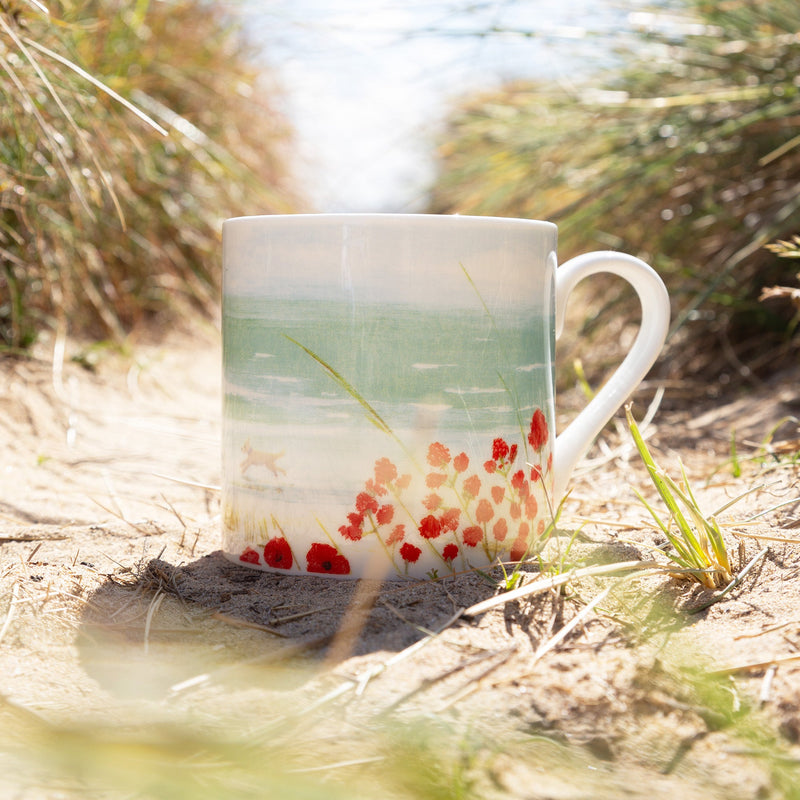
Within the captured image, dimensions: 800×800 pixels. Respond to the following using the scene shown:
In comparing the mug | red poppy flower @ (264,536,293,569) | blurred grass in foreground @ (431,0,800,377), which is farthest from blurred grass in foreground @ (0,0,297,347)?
blurred grass in foreground @ (431,0,800,377)

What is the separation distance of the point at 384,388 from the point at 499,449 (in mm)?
136

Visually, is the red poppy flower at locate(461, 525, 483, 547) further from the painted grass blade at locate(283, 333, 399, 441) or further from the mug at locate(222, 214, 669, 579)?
the painted grass blade at locate(283, 333, 399, 441)

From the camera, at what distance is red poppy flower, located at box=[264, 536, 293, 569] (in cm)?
89

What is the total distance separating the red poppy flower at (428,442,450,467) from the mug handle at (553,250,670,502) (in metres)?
0.18

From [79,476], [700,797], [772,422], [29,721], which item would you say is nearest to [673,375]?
[772,422]

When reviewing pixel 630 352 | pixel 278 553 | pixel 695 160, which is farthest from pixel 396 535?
pixel 695 160

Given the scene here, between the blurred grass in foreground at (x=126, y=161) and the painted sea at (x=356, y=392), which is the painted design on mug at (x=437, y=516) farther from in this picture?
the blurred grass in foreground at (x=126, y=161)

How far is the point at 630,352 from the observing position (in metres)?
0.98

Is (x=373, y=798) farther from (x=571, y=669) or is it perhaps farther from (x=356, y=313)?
(x=356, y=313)

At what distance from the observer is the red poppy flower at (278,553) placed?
35.1 inches

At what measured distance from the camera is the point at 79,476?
1.36 meters

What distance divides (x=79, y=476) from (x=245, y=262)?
637 millimetres

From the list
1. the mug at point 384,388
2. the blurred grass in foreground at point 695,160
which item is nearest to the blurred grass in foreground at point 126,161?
the mug at point 384,388

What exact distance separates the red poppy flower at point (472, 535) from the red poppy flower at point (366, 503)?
3.7 inches
